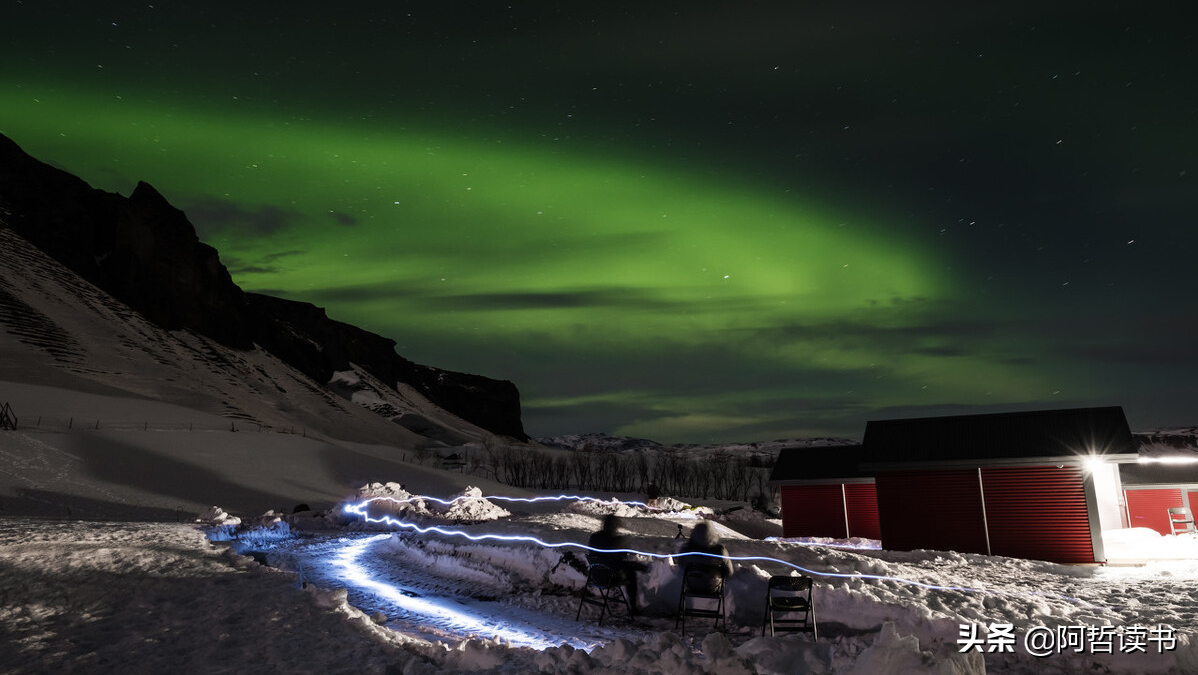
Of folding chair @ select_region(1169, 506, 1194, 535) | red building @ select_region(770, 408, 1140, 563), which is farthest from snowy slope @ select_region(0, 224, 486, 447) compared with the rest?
folding chair @ select_region(1169, 506, 1194, 535)

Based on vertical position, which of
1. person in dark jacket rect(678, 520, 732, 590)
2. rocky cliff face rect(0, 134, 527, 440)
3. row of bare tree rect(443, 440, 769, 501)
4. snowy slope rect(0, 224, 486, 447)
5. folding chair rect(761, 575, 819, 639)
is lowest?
folding chair rect(761, 575, 819, 639)

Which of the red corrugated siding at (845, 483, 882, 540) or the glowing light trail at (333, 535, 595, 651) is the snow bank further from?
the red corrugated siding at (845, 483, 882, 540)

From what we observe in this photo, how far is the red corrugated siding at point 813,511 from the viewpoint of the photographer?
3067 centimetres

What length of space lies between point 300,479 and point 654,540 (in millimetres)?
25662

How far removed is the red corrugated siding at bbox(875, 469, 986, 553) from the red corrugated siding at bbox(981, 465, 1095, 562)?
0.41m

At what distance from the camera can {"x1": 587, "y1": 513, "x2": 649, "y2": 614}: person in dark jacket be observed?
12281 mm

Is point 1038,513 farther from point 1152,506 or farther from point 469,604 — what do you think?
point 469,604

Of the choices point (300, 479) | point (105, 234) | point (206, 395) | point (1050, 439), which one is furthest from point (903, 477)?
point (105, 234)

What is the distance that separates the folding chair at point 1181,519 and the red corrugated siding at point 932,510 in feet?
28.3

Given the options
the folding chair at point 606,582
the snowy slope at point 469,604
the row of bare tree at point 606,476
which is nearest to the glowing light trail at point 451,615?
the snowy slope at point 469,604

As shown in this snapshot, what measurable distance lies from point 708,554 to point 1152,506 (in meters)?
25.0

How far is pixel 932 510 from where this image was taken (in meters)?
21.9

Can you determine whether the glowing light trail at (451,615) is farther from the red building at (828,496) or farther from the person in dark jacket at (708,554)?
the red building at (828,496)

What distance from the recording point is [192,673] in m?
6.75
